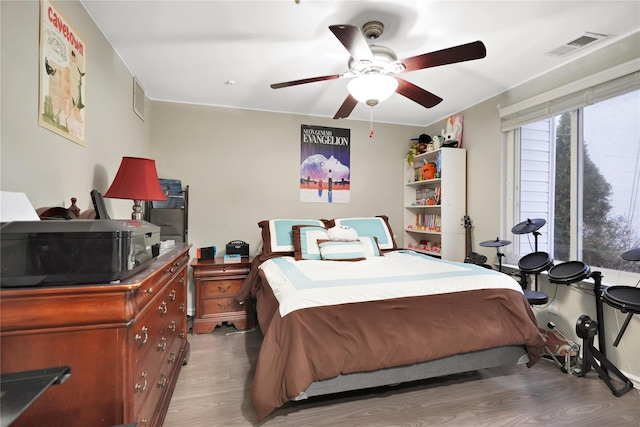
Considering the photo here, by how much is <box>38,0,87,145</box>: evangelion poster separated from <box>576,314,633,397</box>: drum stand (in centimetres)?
347

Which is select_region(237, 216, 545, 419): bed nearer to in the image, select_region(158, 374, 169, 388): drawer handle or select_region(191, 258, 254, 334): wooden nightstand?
select_region(158, 374, 169, 388): drawer handle

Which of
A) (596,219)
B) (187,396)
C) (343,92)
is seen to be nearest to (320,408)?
(187,396)

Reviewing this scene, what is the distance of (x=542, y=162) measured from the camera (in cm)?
283

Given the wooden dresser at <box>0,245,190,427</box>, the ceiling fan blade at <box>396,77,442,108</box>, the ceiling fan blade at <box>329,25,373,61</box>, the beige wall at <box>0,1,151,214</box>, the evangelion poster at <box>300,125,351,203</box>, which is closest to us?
the wooden dresser at <box>0,245,190,427</box>

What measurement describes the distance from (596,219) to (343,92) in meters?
2.48

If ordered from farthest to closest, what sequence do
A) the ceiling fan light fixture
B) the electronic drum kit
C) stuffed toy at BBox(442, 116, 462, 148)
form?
stuffed toy at BBox(442, 116, 462, 148) < the ceiling fan light fixture < the electronic drum kit

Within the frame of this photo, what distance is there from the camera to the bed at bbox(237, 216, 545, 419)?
158 centimetres

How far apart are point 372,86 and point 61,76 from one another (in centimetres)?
174

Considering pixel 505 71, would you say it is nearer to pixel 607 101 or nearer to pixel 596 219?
pixel 607 101

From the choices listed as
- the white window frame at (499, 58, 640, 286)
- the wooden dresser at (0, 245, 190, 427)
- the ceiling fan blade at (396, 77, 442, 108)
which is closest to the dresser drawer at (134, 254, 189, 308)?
the wooden dresser at (0, 245, 190, 427)

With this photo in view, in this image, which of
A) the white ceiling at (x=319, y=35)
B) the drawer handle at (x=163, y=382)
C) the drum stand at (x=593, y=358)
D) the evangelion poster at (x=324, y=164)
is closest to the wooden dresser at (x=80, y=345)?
the drawer handle at (x=163, y=382)

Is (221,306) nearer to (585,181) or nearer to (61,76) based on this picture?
(61,76)

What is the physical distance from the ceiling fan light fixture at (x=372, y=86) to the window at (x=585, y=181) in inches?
69.5

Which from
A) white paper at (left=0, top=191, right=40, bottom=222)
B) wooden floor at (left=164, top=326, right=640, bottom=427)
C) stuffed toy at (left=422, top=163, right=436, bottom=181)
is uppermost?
stuffed toy at (left=422, top=163, right=436, bottom=181)
